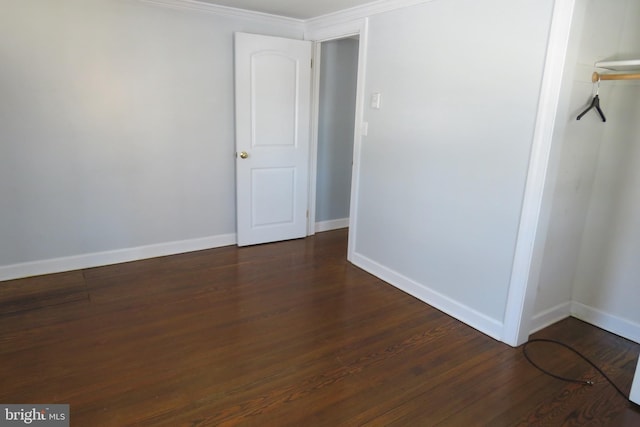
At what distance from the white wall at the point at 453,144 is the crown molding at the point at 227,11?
1.08m

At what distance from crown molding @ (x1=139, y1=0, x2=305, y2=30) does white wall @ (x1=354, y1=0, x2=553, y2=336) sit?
1.08m

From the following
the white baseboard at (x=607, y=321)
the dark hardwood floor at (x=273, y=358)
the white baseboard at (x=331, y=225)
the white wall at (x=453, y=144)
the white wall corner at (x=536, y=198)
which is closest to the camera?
the dark hardwood floor at (x=273, y=358)

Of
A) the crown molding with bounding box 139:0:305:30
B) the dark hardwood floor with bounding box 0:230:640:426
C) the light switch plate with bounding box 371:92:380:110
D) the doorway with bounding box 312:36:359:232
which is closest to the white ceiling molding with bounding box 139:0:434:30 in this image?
the crown molding with bounding box 139:0:305:30

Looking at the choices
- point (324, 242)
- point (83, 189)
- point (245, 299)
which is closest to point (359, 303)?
point (245, 299)

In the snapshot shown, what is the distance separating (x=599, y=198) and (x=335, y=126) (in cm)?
268

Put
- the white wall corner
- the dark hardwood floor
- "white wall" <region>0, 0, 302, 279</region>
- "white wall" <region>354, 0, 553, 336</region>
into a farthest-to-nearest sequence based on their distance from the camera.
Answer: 1. "white wall" <region>0, 0, 302, 279</region>
2. "white wall" <region>354, 0, 553, 336</region>
3. the white wall corner
4. the dark hardwood floor

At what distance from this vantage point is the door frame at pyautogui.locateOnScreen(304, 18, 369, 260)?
339cm

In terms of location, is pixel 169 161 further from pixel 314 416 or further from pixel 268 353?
pixel 314 416

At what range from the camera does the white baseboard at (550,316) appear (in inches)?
105

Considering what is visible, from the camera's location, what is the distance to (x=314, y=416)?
1.88 metres

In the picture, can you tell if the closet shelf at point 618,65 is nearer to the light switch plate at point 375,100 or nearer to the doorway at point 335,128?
the light switch plate at point 375,100

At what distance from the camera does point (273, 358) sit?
2.30m

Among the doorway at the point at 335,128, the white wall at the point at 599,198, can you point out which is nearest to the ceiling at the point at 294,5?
the doorway at the point at 335,128

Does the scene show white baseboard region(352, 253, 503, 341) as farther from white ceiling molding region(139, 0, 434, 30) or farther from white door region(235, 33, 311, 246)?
white ceiling molding region(139, 0, 434, 30)
